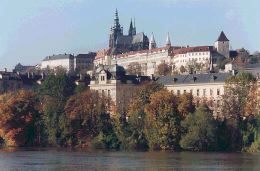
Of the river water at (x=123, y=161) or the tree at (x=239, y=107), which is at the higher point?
the tree at (x=239, y=107)

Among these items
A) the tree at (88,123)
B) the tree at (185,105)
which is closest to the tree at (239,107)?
the tree at (185,105)

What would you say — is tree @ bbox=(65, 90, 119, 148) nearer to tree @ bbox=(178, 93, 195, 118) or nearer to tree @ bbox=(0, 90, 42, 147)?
tree @ bbox=(0, 90, 42, 147)

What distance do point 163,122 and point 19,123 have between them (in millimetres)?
18080

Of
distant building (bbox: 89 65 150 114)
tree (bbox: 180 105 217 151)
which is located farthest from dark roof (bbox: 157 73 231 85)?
tree (bbox: 180 105 217 151)

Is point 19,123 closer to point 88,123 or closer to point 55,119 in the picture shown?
point 55,119

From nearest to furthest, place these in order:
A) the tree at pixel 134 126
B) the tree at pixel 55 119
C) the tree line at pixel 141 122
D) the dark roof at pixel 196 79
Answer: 1. the tree line at pixel 141 122
2. the tree at pixel 134 126
3. the tree at pixel 55 119
4. the dark roof at pixel 196 79

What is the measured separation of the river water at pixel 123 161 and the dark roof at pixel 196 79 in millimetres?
38513

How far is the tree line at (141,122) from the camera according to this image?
81.8m

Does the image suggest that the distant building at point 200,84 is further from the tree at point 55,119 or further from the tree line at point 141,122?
the tree at point 55,119

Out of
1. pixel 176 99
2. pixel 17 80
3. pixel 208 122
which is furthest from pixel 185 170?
pixel 17 80

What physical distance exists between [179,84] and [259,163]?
55649 millimetres

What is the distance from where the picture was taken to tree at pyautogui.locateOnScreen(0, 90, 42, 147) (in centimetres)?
9275

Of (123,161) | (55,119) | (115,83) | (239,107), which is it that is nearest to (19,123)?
(55,119)

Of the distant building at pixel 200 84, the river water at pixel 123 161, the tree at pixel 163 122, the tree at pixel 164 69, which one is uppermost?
the tree at pixel 164 69
